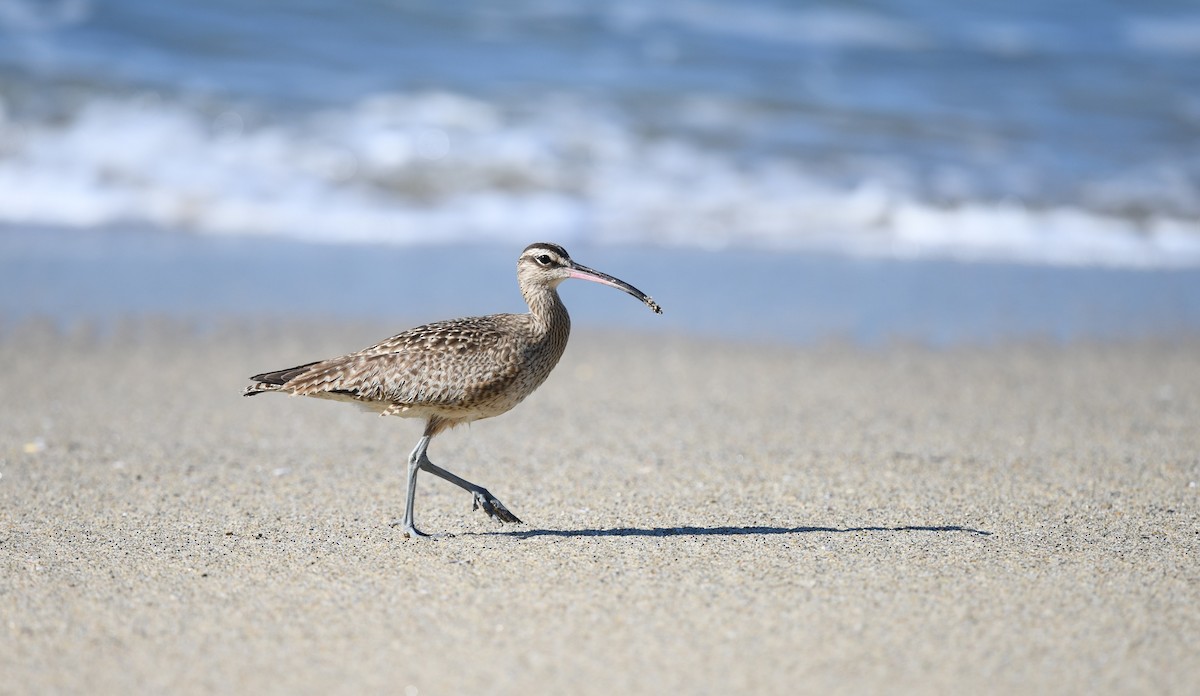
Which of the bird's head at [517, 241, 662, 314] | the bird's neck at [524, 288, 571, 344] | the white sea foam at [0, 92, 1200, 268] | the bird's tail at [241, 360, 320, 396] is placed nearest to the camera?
the bird's tail at [241, 360, 320, 396]

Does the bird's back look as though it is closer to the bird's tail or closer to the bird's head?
the bird's tail

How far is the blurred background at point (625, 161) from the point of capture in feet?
34.6

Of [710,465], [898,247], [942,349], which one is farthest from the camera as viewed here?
[898,247]

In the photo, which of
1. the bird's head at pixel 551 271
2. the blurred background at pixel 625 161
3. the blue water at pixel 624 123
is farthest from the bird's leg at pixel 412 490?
the blue water at pixel 624 123

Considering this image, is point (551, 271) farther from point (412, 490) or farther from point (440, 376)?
point (412, 490)

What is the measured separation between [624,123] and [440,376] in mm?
11210

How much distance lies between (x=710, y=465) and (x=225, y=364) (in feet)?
11.9

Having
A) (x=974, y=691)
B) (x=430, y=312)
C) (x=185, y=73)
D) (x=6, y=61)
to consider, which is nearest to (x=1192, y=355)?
(x=430, y=312)

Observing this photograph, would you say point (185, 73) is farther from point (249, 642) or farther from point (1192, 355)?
point (249, 642)

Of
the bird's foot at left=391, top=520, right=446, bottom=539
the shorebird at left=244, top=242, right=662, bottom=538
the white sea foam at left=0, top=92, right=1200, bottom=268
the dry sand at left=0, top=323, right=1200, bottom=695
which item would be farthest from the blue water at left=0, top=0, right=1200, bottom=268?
the bird's foot at left=391, top=520, right=446, bottom=539

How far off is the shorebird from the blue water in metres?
7.12

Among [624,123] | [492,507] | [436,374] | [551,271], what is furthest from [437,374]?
[624,123]

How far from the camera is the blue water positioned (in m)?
13.2

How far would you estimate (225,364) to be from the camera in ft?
28.2
